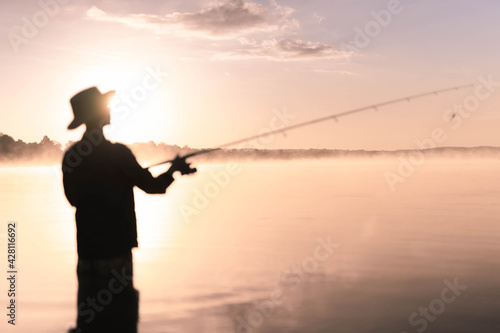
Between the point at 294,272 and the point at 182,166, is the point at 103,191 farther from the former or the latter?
the point at 294,272

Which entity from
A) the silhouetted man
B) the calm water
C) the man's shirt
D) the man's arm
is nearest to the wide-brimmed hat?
the silhouetted man

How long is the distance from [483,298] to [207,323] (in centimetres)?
413

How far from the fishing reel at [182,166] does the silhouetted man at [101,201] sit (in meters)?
0.32

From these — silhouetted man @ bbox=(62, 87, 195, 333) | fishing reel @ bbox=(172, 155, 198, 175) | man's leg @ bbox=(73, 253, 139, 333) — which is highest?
fishing reel @ bbox=(172, 155, 198, 175)

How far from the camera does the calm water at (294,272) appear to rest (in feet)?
25.9

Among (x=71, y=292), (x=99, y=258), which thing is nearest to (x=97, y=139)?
(x=99, y=258)

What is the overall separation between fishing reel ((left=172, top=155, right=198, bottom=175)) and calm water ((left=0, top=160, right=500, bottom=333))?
2.12 meters

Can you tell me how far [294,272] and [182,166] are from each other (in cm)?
518

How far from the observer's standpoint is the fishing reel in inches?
254

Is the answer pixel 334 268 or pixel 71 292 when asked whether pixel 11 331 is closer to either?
pixel 71 292

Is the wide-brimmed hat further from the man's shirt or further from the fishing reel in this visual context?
the fishing reel

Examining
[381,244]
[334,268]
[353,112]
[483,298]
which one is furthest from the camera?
[381,244]

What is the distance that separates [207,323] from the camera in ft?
25.2

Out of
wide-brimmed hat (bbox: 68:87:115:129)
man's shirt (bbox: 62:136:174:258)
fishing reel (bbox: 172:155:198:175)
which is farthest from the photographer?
fishing reel (bbox: 172:155:198:175)
